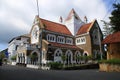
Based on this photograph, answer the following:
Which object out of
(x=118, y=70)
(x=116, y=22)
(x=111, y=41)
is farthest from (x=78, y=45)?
(x=118, y=70)

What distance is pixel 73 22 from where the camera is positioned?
60.8 meters

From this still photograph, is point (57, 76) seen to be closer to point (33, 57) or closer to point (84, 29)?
point (33, 57)

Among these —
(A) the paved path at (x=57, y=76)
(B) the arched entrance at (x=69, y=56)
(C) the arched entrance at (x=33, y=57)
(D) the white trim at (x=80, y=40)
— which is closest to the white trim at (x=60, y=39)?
(B) the arched entrance at (x=69, y=56)

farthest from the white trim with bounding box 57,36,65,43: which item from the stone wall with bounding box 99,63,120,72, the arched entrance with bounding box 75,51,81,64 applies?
the stone wall with bounding box 99,63,120,72

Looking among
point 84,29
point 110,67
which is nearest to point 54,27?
point 84,29

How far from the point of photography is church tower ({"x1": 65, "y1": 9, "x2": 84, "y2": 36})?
60553mm

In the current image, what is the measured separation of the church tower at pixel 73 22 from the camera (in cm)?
6055

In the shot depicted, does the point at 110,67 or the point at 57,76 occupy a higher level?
the point at 110,67

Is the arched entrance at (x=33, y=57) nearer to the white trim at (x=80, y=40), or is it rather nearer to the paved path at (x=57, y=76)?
the white trim at (x=80, y=40)

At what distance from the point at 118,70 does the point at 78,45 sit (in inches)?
1303

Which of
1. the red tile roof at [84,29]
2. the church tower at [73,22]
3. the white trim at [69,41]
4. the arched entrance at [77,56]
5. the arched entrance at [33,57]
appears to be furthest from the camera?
the church tower at [73,22]

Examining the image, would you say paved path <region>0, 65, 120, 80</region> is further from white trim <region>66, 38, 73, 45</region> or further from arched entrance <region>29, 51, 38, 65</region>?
white trim <region>66, 38, 73, 45</region>

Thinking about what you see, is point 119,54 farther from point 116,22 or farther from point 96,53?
point 96,53

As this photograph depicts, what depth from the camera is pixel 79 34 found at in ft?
192
